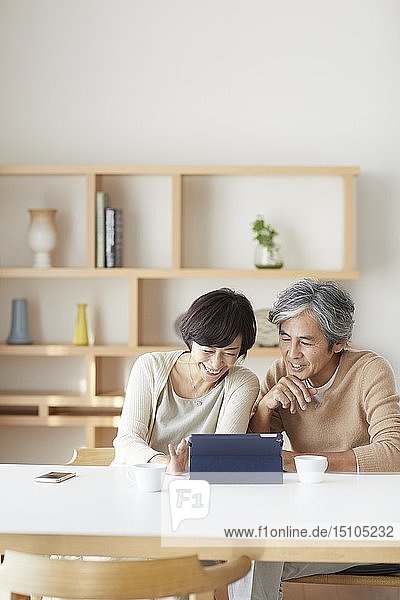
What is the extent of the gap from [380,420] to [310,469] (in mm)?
520

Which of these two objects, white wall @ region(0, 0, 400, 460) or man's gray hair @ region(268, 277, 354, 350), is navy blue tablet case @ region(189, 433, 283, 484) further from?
white wall @ region(0, 0, 400, 460)

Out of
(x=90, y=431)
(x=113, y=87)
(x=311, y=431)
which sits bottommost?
(x=90, y=431)

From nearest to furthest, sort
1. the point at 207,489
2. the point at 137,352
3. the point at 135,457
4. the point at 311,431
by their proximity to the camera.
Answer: the point at 207,489
the point at 135,457
the point at 311,431
the point at 137,352

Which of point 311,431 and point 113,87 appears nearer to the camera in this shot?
point 311,431

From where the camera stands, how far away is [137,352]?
4691 mm

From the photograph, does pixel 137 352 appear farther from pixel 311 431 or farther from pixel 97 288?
pixel 311 431

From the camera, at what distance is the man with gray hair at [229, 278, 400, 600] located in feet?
9.92

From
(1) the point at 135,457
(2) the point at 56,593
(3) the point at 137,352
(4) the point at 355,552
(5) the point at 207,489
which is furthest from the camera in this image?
(3) the point at 137,352

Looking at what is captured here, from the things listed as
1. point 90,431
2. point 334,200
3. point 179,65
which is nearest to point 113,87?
point 179,65

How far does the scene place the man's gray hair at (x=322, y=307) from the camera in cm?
307

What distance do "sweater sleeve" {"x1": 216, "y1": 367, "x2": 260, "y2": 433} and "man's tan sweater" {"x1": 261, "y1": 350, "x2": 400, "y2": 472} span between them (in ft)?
0.50

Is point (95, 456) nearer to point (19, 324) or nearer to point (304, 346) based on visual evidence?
point (304, 346)

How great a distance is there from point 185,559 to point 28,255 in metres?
3.30

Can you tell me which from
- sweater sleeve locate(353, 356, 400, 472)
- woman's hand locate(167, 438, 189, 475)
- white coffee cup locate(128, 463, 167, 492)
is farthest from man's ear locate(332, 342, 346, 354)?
white coffee cup locate(128, 463, 167, 492)
